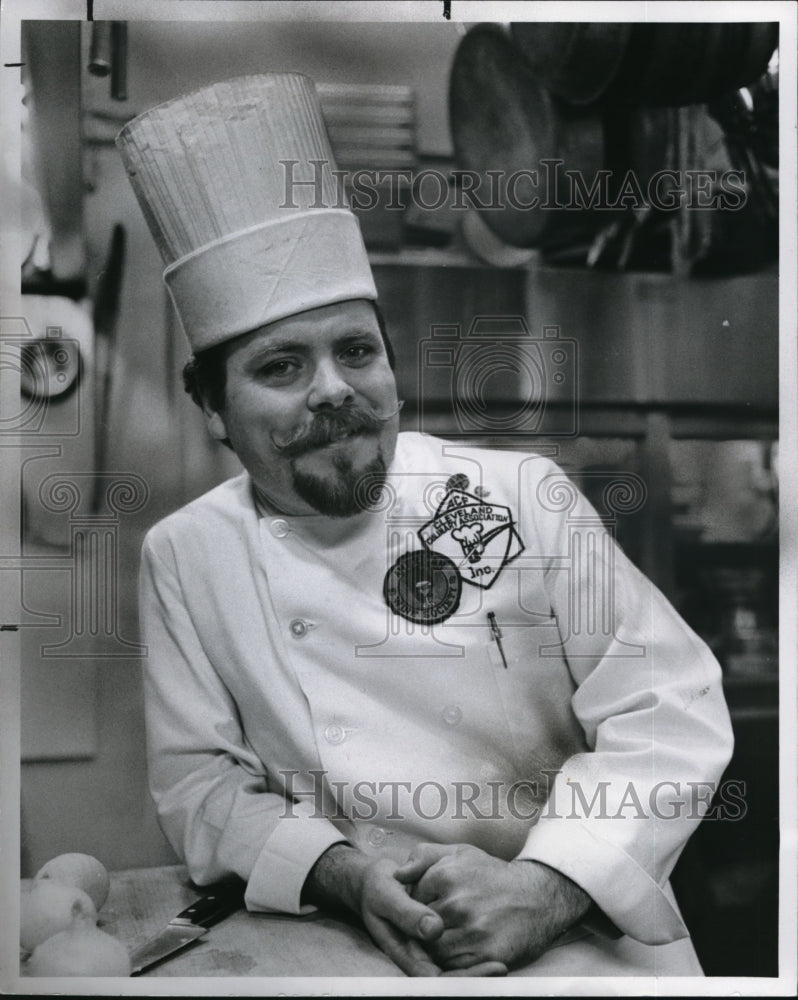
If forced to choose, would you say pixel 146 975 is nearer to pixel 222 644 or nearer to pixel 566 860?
pixel 222 644

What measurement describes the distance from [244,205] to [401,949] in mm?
1053

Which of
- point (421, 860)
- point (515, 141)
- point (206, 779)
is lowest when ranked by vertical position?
point (421, 860)

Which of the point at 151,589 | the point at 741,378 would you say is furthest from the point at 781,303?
the point at 151,589

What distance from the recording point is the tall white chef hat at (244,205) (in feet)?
4.90

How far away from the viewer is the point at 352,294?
151 cm

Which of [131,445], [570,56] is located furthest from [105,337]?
[570,56]

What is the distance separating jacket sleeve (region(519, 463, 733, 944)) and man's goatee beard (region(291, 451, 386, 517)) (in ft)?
0.74

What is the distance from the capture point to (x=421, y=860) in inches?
59.2

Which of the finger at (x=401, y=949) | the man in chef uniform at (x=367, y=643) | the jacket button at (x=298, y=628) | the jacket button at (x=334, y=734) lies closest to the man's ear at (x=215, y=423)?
the man in chef uniform at (x=367, y=643)

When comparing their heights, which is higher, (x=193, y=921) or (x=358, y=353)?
(x=358, y=353)

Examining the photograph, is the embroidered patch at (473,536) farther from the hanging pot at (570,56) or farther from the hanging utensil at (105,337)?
the hanging pot at (570,56)

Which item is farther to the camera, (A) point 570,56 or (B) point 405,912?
(A) point 570,56

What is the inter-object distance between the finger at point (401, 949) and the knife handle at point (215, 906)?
192 millimetres

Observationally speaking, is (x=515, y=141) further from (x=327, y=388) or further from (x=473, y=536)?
(x=473, y=536)
